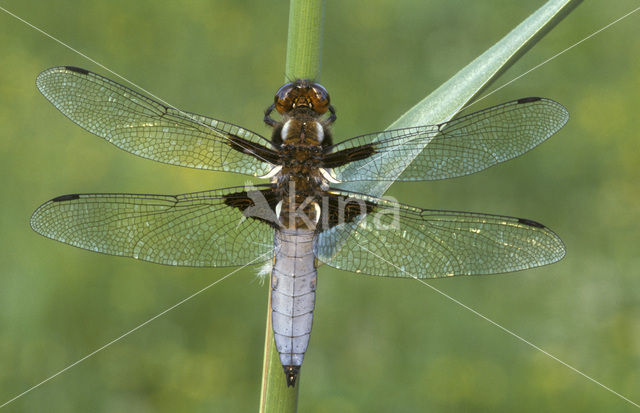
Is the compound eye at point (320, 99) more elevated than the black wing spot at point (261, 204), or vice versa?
the compound eye at point (320, 99)

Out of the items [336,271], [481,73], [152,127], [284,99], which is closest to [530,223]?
[481,73]

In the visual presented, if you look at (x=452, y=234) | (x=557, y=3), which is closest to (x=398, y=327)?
(x=452, y=234)

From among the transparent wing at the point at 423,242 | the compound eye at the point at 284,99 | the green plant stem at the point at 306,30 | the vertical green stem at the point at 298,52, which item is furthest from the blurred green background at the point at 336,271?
the green plant stem at the point at 306,30

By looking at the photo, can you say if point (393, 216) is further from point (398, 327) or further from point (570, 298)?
point (570, 298)

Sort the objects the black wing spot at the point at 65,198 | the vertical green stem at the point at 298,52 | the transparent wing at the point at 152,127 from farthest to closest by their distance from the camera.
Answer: the transparent wing at the point at 152,127, the black wing spot at the point at 65,198, the vertical green stem at the point at 298,52

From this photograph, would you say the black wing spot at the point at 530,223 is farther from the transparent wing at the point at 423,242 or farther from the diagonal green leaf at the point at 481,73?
the diagonal green leaf at the point at 481,73

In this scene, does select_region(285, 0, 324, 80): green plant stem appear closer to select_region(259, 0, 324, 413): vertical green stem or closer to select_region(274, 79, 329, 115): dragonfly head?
select_region(259, 0, 324, 413): vertical green stem

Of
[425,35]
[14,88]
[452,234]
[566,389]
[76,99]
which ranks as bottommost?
[566,389]
